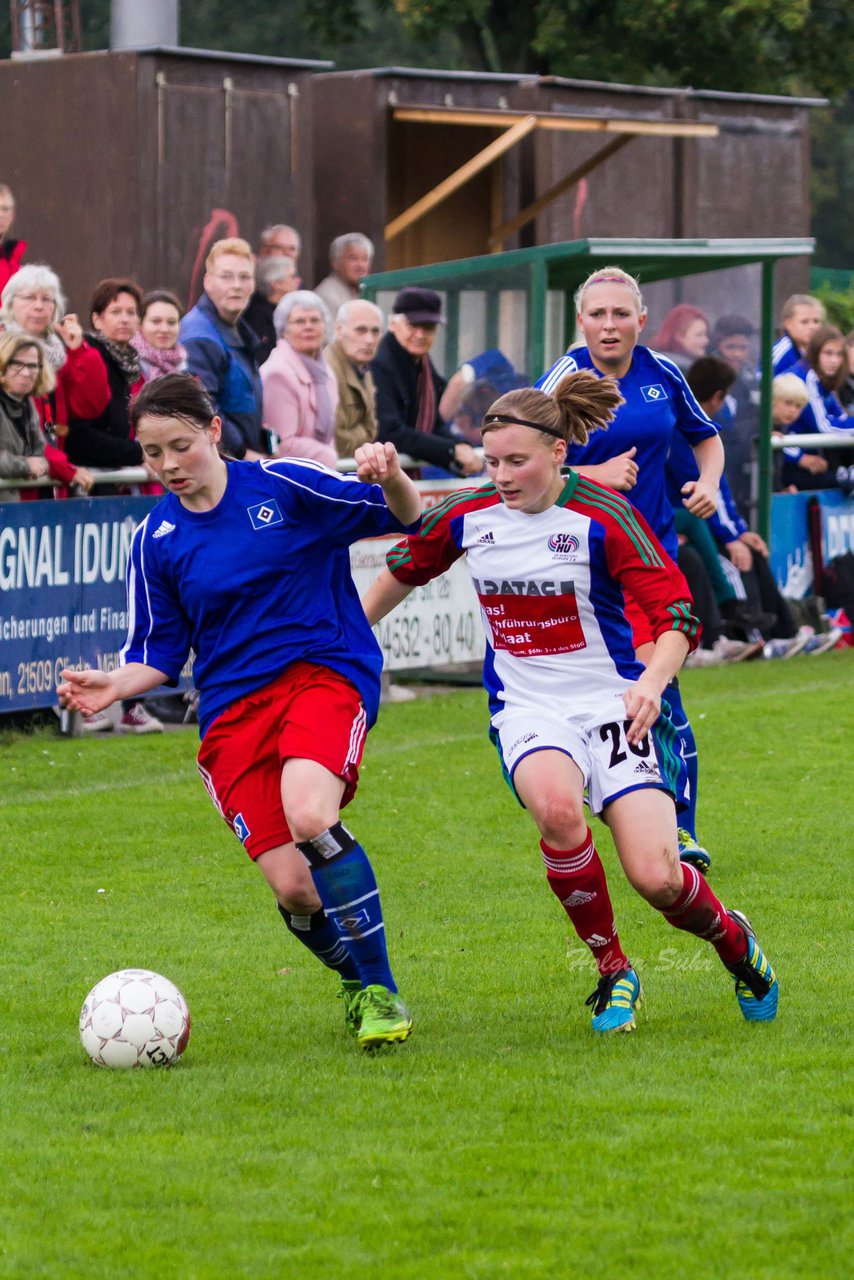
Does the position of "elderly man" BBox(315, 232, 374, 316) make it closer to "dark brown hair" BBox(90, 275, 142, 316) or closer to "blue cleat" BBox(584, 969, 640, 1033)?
"dark brown hair" BBox(90, 275, 142, 316)

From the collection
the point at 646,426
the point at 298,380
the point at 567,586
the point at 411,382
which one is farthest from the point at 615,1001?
the point at 411,382

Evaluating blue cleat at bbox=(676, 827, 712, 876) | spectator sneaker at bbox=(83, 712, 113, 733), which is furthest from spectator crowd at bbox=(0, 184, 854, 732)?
blue cleat at bbox=(676, 827, 712, 876)

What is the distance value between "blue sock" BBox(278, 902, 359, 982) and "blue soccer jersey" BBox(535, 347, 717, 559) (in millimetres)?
2464

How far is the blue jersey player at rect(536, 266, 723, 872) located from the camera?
7.33 metres

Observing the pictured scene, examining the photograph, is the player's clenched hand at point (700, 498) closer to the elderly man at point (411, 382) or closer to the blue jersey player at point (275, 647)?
the blue jersey player at point (275, 647)

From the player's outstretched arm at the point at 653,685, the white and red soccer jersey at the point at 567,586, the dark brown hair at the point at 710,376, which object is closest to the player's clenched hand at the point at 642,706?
the player's outstretched arm at the point at 653,685

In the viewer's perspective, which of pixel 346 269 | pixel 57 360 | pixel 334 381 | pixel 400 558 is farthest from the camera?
pixel 346 269

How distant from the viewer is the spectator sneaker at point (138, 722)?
11.5 m

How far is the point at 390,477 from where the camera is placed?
5617 millimetres

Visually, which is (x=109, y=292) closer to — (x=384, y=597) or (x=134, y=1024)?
(x=384, y=597)

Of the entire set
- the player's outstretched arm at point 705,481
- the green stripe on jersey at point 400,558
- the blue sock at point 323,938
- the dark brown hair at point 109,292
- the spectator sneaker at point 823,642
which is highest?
the dark brown hair at point 109,292

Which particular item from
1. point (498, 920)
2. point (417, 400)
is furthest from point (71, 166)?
Result: point (498, 920)

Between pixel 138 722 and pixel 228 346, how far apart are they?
2.23 metres

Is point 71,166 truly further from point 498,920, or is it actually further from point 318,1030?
point 318,1030
